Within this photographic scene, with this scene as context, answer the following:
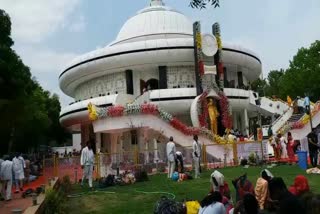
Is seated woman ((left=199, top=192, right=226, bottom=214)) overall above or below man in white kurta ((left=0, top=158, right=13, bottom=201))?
below

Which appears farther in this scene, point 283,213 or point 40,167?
point 40,167

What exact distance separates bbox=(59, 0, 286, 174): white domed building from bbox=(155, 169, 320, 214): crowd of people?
668 inches

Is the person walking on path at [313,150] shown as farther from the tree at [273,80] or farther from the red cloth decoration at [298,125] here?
Answer: the tree at [273,80]

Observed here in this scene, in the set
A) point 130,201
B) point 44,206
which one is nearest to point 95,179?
point 130,201

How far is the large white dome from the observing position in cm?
3566

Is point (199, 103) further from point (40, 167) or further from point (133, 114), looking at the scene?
point (40, 167)

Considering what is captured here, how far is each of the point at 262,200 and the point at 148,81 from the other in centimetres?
2476

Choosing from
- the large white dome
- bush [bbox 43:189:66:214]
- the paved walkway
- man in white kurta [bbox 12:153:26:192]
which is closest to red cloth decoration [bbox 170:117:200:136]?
man in white kurta [bbox 12:153:26:192]

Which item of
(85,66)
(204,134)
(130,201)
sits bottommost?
(130,201)

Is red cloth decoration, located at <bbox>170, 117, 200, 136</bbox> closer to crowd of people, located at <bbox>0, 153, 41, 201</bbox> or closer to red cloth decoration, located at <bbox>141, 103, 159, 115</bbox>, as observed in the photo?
red cloth decoration, located at <bbox>141, 103, 159, 115</bbox>

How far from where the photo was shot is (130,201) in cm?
1212

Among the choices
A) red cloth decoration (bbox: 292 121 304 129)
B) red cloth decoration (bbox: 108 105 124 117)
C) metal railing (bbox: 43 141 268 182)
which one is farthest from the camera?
red cloth decoration (bbox: 292 121 304 129)

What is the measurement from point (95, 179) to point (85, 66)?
15.6 meters

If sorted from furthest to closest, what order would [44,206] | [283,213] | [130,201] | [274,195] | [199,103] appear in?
[199,103], [130,201], [44,206], [274,195], [283,213]
